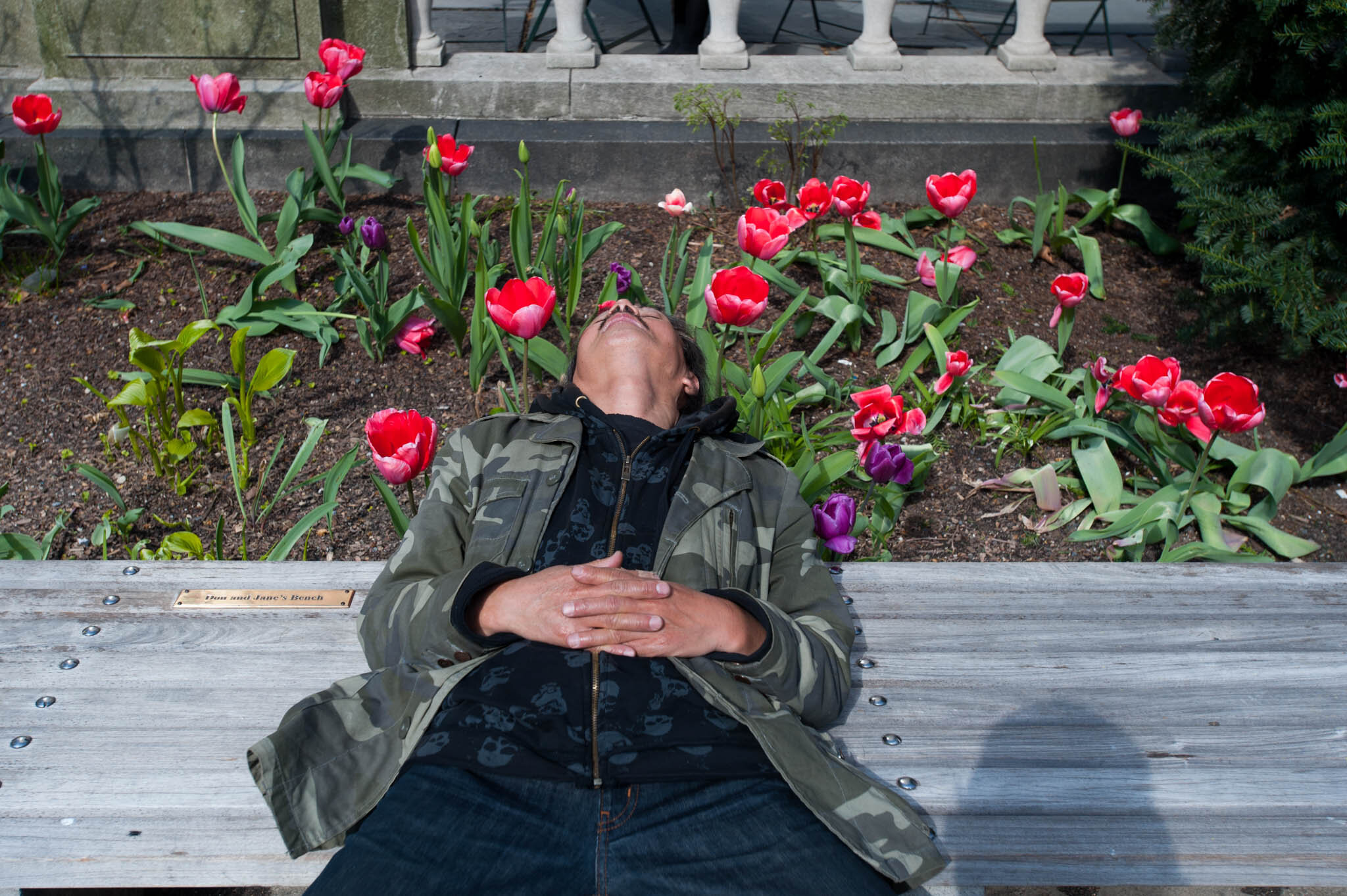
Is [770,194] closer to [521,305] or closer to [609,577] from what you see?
[521,305]

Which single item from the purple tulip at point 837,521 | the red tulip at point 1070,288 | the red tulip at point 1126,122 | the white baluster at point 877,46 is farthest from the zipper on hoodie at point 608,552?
the white baluster at point 877,46

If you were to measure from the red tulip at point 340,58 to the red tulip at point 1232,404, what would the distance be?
8.40ft

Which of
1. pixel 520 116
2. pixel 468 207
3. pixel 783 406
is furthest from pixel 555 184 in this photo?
pixel 783 406

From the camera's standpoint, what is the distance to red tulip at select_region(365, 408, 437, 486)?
6.48 ft

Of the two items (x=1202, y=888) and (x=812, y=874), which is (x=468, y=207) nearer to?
(x=812, y=874)

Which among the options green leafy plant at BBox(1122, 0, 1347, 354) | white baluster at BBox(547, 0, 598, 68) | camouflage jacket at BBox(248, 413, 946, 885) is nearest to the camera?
camouflage jacket at BBox(248, 413, 946, 885)

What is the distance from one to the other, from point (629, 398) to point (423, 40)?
291cm

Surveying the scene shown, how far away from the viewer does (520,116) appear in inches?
170

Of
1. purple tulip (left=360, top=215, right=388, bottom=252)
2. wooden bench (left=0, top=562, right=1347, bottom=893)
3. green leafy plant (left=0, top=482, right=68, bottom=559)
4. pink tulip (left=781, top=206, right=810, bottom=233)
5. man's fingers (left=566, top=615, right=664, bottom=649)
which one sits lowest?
green leafy plant (left=0, top=482, right=68, bottom=559)

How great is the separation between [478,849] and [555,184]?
3036 millimetres

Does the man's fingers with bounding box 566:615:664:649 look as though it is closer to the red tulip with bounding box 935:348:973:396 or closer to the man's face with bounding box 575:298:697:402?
the man's face with bounding box 575:298:697:402

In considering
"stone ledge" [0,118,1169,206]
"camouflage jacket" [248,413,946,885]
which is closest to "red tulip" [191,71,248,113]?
"stone ledge" [0,118,1169,206]

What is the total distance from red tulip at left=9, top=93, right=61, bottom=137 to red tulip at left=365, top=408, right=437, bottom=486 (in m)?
2.00

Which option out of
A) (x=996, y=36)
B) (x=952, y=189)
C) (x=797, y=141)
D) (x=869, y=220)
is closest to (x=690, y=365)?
(x=952, y=189)
